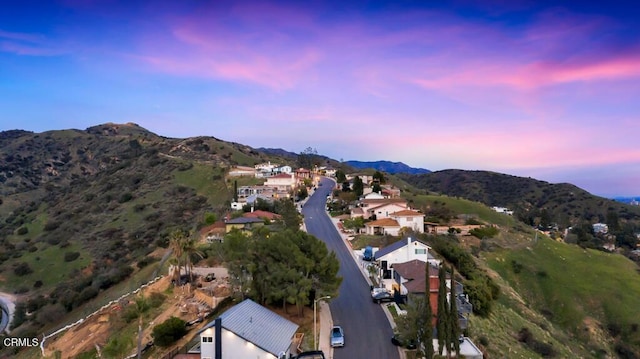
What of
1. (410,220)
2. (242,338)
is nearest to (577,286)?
(410,220)

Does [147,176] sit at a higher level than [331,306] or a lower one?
higher

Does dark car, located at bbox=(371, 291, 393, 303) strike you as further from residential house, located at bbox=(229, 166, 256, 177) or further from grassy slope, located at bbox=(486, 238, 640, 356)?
residential house, located at bbox=(229, 166, 256, 177)

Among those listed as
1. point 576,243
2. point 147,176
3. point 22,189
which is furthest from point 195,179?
point 576,243

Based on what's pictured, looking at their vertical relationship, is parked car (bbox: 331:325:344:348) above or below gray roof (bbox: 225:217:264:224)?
below

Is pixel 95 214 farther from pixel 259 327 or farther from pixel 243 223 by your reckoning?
pixel 259 327

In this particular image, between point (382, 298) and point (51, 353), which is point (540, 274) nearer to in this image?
point (382, 298)

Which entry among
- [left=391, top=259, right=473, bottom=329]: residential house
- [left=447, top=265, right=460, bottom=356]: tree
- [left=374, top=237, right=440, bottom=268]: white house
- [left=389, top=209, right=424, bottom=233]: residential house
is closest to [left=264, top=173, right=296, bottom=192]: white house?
[left=389, top=209, right=424, bottom=233]: residential house

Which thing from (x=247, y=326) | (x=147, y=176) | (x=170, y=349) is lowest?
(x=170, y=349)
